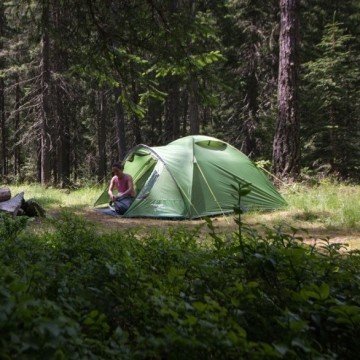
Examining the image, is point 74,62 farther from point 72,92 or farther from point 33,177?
point 33,177

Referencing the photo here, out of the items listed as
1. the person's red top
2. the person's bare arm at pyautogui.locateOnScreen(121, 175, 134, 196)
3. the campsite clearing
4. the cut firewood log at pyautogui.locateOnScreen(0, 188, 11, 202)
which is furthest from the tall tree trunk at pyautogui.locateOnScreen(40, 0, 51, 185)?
the cut firewood log at pyautogui.locateOnScreen(0, 188, 11, 202)

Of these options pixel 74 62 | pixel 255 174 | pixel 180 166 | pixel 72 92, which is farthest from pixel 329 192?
pixel 72 92

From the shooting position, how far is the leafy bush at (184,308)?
148 centimetres

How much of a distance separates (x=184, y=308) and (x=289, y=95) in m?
8.81

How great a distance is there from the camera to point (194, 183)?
862cm

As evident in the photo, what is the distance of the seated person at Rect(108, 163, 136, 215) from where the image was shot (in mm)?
8906

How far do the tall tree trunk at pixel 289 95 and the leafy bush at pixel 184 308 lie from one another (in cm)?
689

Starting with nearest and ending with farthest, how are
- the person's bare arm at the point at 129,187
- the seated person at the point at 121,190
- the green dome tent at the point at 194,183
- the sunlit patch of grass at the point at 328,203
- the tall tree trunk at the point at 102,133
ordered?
the sunlit patch of grass at the point at 328,203 → the green dome tent at the point at 194,183 → the seated person at the point at 121,190 → the person's bare arm at the point at 129,187 → the tall tree trunk at the point at 102,133

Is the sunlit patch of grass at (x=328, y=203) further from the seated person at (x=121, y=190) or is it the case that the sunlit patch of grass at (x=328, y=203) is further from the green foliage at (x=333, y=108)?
the green foliage at (x=333, y=108)

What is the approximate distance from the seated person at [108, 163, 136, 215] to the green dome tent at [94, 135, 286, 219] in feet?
0.58

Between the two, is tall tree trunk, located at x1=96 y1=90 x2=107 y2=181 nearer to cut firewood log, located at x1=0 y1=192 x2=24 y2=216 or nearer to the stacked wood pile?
the stacked wood pile

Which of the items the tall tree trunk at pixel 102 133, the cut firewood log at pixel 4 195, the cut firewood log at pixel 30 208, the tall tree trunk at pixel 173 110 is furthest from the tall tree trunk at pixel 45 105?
the cut firewood log at pixel 30 208

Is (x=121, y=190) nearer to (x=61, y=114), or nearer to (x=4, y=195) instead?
(x=4, y=195)

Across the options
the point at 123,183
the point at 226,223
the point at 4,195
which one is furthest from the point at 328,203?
the point at 4,195
